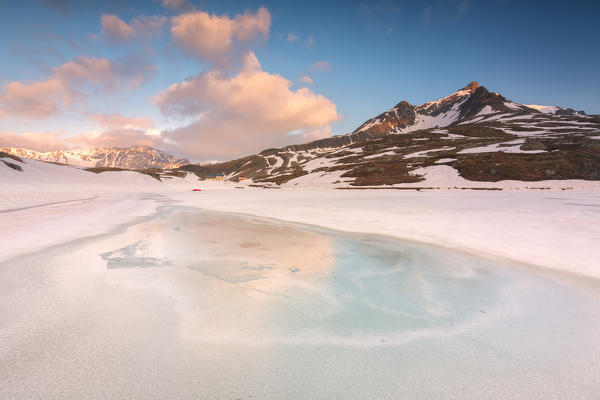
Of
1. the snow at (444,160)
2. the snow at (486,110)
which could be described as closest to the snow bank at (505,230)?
the snow at (444,160)

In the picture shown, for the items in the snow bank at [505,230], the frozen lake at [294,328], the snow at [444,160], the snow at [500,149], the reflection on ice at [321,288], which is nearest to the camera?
the frozen lake at [294,328]

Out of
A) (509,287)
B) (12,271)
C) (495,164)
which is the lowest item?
(509,287)

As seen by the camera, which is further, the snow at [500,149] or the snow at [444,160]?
the snow at [444,160]

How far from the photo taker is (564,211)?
12328mm

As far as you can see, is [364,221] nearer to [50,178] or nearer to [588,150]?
[588,150]

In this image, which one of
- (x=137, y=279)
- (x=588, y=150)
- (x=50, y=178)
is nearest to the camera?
(x=137, y=279)

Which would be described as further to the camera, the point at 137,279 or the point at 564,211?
the point at 564,211

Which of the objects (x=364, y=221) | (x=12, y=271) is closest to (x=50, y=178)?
(x=12, y=271)

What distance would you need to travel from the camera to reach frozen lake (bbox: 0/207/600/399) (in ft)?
8.97

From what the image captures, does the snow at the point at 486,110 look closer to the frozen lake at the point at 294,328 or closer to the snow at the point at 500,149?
the snow at the point at 500,149

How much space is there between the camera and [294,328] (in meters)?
3.87

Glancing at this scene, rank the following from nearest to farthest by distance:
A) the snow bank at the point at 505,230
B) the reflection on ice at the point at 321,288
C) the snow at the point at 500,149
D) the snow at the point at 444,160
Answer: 1. the reflection on ice at the point at 321,288
2. the snow bank at the point at 505,230
3. the snow at the point at 500,149
4. the snow at the point at 444,160

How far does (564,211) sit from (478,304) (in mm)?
12429

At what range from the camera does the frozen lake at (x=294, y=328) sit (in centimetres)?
273
